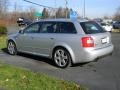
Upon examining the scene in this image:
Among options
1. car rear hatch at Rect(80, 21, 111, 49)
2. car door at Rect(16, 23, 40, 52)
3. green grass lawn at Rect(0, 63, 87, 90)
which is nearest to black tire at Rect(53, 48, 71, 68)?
car rear hatch at Rect(80, 21, 111, 49)

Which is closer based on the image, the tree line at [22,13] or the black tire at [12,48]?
the black tire at [12,48]

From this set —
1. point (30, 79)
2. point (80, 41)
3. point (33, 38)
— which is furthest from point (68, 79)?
point (33, 38)

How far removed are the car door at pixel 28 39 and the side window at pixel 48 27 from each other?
29 cm

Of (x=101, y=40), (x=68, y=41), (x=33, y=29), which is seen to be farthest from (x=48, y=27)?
(x=101, y=40)

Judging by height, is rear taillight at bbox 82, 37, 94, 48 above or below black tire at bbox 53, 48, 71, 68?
above

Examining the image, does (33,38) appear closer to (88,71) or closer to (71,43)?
(71,43)

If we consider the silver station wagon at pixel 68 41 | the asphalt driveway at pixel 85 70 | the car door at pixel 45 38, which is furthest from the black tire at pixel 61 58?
the car door at pixel 45 38

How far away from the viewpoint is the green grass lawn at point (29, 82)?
6434 mm

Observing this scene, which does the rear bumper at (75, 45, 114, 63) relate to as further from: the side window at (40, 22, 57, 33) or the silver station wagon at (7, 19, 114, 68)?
the side window at (40, 22, 57, 33)

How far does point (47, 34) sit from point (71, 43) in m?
1.21

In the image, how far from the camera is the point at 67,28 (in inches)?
358

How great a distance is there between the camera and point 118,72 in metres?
8.14

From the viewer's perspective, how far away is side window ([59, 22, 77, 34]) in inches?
351

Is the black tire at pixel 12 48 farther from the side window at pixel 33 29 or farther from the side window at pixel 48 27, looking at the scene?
the side window at pixel 48 27
